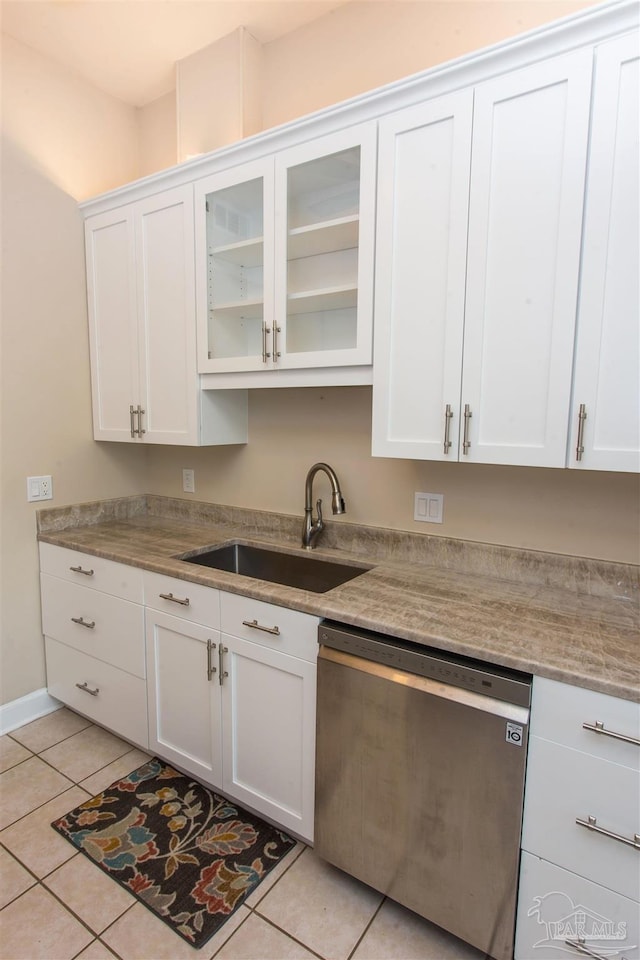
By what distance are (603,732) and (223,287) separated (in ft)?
6.51

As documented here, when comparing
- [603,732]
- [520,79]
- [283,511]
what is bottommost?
[603,732]

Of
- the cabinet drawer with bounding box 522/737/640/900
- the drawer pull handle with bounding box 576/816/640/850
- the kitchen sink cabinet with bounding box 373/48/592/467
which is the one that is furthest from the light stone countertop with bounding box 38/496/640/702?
the kitchen sink cabinet with bounding box 373/48/592/467

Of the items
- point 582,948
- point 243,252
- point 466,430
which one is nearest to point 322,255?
point 243,252

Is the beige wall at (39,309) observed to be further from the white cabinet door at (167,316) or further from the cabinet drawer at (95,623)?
the white cabinet door at (167,316)

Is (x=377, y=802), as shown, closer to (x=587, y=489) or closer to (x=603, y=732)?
(x=603, y=732)

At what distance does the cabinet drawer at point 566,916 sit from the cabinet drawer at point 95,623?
1.48 m

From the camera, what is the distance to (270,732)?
163 centimetres

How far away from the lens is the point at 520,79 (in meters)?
1.33

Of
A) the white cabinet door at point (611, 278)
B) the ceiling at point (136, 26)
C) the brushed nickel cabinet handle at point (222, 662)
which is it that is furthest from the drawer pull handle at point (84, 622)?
the ceiling at point (136, 26)

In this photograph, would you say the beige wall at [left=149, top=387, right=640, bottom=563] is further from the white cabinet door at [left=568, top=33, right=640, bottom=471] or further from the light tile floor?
the light tile floor

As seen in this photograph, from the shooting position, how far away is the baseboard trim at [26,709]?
2.29m

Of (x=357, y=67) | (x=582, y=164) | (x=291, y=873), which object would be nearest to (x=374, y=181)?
(x=582, y=164)

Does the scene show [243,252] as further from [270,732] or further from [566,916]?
[566,916]

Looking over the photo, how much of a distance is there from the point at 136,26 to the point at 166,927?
323 cm
